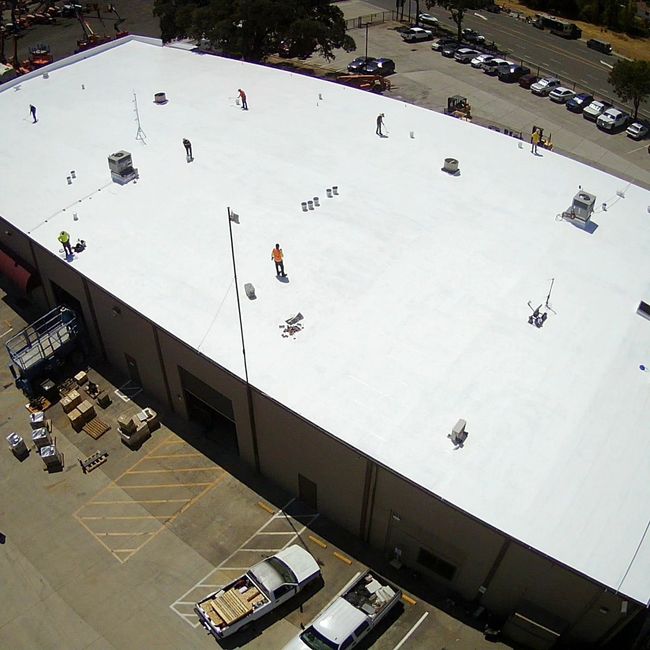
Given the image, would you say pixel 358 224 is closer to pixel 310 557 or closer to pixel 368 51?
pixel 310 557

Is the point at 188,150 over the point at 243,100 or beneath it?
beneath

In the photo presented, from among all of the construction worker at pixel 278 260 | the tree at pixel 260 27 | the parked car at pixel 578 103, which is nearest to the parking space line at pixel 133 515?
the construction worker at pixel 278 260

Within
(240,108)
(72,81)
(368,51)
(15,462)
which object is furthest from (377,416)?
(368,51)

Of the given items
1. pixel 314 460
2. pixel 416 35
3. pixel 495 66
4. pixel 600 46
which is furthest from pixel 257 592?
pixel 600 46

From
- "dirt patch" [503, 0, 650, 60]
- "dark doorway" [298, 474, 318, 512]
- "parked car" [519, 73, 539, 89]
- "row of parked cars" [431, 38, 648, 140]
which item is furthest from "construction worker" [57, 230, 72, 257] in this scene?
"dirt patch" [503, 0, 650, 60]

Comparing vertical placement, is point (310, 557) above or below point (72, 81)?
below

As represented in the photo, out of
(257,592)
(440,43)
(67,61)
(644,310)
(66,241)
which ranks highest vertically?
(67,61)

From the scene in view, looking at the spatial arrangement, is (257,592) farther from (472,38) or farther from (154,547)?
(472,38)
